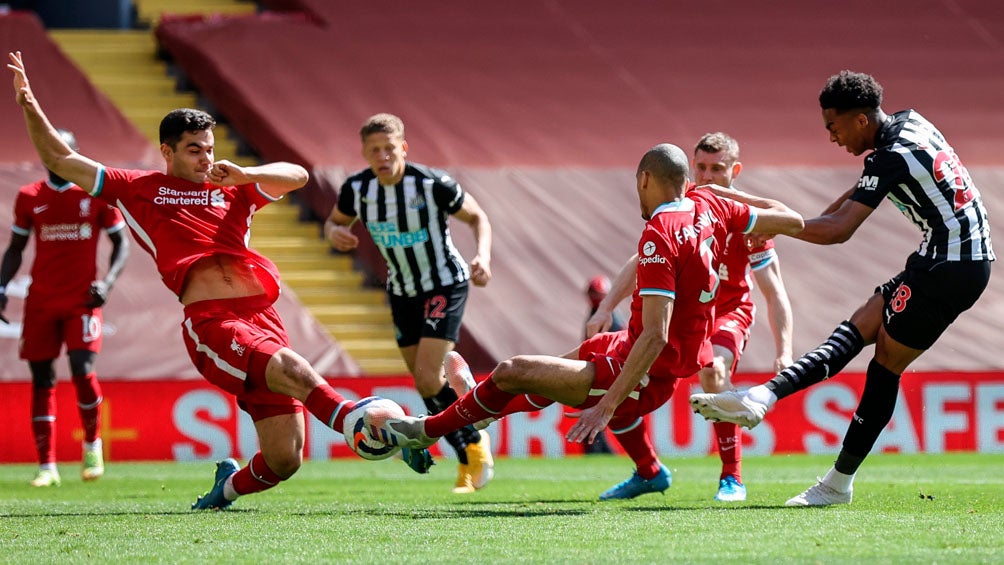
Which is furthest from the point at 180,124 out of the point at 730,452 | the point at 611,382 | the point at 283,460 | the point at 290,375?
the point at 730,452

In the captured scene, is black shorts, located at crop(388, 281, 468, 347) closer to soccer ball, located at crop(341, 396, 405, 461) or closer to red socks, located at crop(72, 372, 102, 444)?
soccer ball, located at crop(341, 396, 405, 461)

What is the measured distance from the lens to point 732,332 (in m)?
7.54

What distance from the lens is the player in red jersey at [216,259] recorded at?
21.2 ft

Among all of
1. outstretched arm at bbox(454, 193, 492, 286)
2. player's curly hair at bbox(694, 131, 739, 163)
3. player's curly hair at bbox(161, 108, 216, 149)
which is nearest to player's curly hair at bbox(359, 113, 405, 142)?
outstretched arm at bbox(454, 193, 492, 286)

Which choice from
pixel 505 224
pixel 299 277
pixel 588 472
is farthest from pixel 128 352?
Answer: pixel 588 472

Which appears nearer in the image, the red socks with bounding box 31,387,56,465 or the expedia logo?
the expedia logo

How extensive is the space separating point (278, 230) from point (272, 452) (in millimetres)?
10593

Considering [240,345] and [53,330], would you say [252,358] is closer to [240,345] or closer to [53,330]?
[240,345]

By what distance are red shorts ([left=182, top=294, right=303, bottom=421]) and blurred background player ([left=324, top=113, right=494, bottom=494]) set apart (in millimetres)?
1790

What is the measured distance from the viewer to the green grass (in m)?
5.02

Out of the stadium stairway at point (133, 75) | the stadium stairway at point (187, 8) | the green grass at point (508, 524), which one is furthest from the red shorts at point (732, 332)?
the stadium stairway at point (187, 8)

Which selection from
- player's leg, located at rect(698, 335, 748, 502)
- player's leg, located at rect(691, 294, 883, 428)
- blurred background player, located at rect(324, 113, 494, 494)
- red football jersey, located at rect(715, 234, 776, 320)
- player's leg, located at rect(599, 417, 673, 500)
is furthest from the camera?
blurred background player, located at rect(324, 113, 494, 494)

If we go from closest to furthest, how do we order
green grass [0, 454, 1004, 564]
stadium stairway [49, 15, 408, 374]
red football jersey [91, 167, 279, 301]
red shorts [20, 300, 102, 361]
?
green grass [0, 454, 1004, 564], red football jersey [91, 167, 279, 301], red shorts [20, 300, 102, 361], stadium stairway [49, 15, 408, 374]

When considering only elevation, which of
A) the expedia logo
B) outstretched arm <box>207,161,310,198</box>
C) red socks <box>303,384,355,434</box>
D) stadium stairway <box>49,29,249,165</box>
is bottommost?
red socks <box>303,384,355,434</box>
